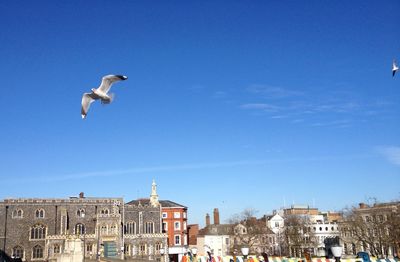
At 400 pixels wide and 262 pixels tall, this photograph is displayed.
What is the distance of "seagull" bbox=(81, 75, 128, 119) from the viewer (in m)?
20.8

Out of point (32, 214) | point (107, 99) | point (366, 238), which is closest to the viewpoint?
point (107, 99)

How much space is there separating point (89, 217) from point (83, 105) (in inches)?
2209

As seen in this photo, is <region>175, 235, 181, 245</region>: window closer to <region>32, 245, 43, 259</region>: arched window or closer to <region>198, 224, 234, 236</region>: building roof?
<region>198, 224, 234, 236</region>: building roof

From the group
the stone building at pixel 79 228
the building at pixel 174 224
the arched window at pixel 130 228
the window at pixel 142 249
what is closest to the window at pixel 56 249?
the stone building at pixel 79 228

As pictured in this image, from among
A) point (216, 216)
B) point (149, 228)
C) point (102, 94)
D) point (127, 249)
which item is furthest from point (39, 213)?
point (102, 94)

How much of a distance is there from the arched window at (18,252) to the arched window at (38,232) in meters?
2.33

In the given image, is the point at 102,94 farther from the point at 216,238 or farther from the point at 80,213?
the point at 216,238

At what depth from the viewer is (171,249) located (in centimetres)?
8012

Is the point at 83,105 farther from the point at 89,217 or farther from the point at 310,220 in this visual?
the point at 310,220

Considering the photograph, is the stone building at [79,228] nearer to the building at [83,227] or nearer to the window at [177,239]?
the building at [83,227]

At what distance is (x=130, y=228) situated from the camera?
250ft

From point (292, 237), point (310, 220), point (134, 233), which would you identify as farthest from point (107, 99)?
point (310, 220)

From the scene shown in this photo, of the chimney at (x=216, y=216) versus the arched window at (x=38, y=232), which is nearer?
the arched window at (x=38, y=232)

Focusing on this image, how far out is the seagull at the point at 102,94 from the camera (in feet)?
68.3
